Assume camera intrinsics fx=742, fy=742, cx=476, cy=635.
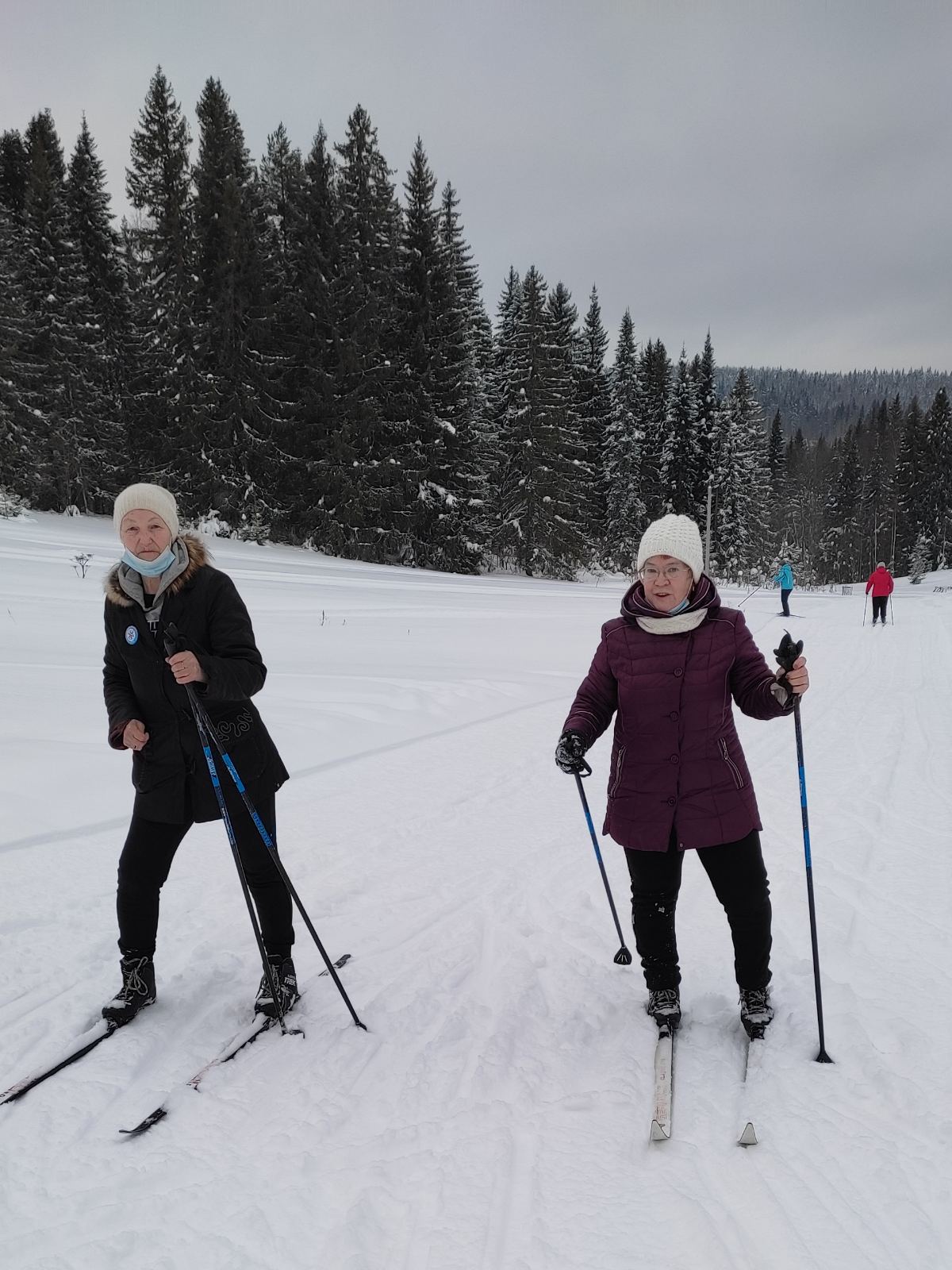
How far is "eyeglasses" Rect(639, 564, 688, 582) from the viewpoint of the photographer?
8.82 feet

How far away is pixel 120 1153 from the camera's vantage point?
2.29 m

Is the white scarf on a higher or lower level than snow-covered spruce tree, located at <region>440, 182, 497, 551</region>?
lower

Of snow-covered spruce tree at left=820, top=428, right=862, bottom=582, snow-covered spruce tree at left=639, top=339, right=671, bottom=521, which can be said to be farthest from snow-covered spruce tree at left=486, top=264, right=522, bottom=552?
snow-covered spruce tree at left=820, top=428, right=862, bottom=582

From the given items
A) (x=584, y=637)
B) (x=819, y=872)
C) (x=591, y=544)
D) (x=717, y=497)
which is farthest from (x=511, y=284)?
(x=819, y=872)

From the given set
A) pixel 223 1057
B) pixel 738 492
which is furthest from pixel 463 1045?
pixel 738 492

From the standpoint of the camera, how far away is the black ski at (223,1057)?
2.39 meters

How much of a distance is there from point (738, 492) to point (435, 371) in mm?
27072

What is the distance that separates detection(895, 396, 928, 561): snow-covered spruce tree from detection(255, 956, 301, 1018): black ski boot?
237 ft

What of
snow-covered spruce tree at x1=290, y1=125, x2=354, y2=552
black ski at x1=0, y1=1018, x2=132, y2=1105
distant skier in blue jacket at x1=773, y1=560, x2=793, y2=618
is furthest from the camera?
snow-covered spruce tree at x1=290, y1=125, x2=354, y2=552

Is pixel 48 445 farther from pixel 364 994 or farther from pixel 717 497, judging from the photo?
pixel 717 497

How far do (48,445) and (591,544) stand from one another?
2513 centimetres

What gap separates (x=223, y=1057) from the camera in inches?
108

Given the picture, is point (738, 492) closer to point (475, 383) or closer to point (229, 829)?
point (475, 383)

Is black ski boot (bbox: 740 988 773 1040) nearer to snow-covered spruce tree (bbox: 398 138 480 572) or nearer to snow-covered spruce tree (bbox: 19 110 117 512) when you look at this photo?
snow-covered spruce tree (bbox: 398 138 480 572)
